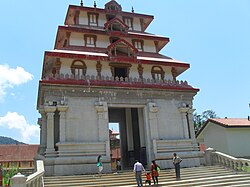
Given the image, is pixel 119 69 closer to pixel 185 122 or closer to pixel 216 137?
pixel 185 122

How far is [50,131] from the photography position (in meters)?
17.2

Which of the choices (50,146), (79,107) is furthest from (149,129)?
(50,146)

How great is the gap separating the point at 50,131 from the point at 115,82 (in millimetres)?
5313

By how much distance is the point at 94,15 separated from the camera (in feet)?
78.5

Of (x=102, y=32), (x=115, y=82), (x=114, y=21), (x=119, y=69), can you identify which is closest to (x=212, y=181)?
Answer: (x=115, y=82)

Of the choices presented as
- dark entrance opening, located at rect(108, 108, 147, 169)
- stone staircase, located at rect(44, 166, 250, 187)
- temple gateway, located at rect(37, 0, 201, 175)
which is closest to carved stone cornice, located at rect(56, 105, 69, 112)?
temple gateway, located at rect(37, 0, 201, 175)

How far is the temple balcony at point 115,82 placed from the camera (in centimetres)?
1798

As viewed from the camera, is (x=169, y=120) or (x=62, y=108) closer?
(x=62, y=108)

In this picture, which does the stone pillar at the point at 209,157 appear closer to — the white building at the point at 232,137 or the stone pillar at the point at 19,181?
the white building at the point at 232,137

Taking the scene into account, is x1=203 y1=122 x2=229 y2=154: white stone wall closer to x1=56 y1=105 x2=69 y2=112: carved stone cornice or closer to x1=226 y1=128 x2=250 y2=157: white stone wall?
x1=226 y1=128 x2=250 y2=157: white stone wall

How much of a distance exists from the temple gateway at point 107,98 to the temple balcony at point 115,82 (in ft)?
0.21

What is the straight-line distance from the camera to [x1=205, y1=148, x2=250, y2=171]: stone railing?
17062mm

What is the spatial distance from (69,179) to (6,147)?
108 feet

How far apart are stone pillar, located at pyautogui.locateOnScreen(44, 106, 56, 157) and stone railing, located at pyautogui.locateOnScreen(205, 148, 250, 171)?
1054 centimetres
